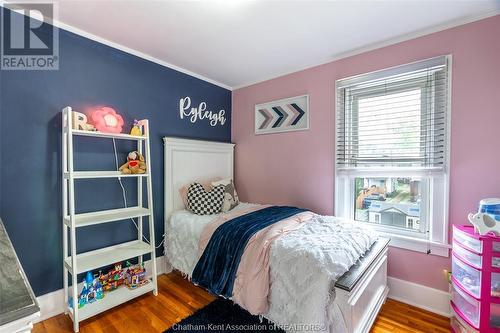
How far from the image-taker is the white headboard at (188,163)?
258 centimetres

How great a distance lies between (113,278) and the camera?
6.87ft

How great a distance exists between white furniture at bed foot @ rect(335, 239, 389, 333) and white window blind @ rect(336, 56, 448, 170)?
0.79 metres

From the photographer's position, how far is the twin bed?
1.36 m

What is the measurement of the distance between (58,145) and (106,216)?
688 mm

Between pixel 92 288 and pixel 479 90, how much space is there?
11.1 ft

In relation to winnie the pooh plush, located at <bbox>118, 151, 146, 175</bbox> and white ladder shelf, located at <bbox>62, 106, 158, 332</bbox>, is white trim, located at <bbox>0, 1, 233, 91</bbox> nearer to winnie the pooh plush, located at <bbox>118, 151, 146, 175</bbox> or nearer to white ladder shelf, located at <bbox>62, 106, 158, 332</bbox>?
white ladder shelf, located at <bbox>62, 106, 158, 332</bbox>

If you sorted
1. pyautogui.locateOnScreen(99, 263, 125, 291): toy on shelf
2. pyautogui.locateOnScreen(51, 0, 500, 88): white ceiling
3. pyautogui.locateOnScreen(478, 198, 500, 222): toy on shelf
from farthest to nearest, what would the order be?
pyautogui.locateOnScreen(99, 263, 125, 291): toy on shelf → pyautogui.locateOnScreen(51, 0, 500, 88): white ceiling → pyautogui.locateOnScreen(478, 198, 500, 222): toy on shelf

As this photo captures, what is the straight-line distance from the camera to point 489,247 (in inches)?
55.3

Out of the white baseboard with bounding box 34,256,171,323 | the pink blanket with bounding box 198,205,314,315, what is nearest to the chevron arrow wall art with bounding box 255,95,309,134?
the pink blanket with bounding box 198,205,314,315

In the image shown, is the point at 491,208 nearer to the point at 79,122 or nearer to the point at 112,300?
the point at 112,300

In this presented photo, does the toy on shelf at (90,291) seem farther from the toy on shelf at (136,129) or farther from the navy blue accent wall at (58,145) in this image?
the toy on shelf at (136,129)

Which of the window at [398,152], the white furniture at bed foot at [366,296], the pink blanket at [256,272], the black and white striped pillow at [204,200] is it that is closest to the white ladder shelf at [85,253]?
the black and white striped pillow at [204,200]

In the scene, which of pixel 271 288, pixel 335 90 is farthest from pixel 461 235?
pixel 335 90

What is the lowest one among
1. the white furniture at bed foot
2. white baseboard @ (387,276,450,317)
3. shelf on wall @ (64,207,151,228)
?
white baseboard @ (387,276,450,317)
